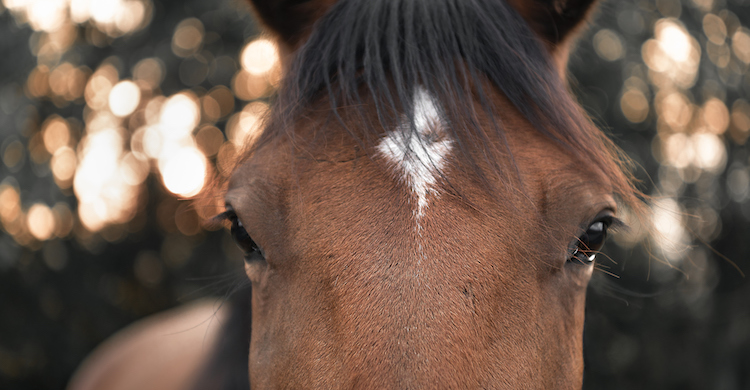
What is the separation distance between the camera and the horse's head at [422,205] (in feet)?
3.46

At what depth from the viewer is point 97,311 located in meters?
6.23

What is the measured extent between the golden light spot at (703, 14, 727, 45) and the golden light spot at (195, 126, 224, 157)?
5232 mm

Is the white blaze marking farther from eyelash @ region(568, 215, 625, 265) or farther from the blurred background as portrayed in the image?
the blurred background

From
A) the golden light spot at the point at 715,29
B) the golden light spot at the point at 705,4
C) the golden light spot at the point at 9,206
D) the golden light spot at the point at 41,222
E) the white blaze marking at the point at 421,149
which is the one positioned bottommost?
the golden light spot at the point at 715,29

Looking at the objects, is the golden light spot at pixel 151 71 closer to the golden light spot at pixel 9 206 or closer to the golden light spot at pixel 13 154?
the golden light spot at pixel 13 154

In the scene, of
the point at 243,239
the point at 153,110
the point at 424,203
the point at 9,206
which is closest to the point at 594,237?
the point at 424,203

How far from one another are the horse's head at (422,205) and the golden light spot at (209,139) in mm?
4576

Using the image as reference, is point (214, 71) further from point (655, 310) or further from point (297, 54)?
point (655, 310)

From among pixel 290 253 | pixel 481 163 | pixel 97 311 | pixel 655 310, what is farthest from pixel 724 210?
pixel 97 311

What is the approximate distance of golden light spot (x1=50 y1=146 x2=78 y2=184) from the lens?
558 centimetres

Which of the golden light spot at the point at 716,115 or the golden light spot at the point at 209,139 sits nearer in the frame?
the golden light spot at the point at 716,115

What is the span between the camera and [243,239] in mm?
1479

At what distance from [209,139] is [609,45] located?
4597mm

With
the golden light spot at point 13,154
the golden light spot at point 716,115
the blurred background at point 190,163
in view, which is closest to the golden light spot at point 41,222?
the blurred background at point 190,163
